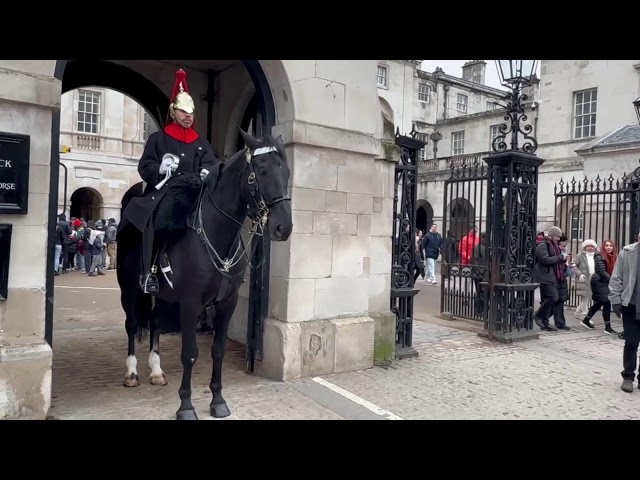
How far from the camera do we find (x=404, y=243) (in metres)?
7.70

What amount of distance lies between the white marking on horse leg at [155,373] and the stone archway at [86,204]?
23.1 m

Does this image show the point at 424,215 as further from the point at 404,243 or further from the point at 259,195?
the point at 259,195

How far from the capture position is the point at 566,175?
80.1 ft

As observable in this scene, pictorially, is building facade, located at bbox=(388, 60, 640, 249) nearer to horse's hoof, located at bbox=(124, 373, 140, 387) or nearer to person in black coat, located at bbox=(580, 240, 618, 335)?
person in black coat, located at bbox=(580, 240, 618, 335)

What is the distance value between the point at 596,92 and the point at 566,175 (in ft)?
13.1

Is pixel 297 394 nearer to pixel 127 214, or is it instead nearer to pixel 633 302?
pixel 127 214

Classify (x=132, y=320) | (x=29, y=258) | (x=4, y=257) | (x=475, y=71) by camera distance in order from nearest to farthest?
(x=4, y=257)
(x=29, y=258)
(x=132, y=320)
(x=475, y=71)

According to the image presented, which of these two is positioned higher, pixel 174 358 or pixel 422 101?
pixel 422 101

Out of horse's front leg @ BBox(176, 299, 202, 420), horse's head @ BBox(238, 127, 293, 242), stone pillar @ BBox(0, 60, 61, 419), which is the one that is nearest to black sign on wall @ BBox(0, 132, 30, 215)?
stone pillar @ BBox(0, 60, 61, 419)

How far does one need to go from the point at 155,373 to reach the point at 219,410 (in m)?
1.37

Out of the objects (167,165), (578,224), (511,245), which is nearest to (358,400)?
(167,165)

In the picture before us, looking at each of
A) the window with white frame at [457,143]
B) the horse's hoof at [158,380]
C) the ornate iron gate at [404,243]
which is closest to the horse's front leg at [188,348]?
the horse's hoof at [158,380]

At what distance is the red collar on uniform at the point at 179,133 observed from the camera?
541 centimetres
